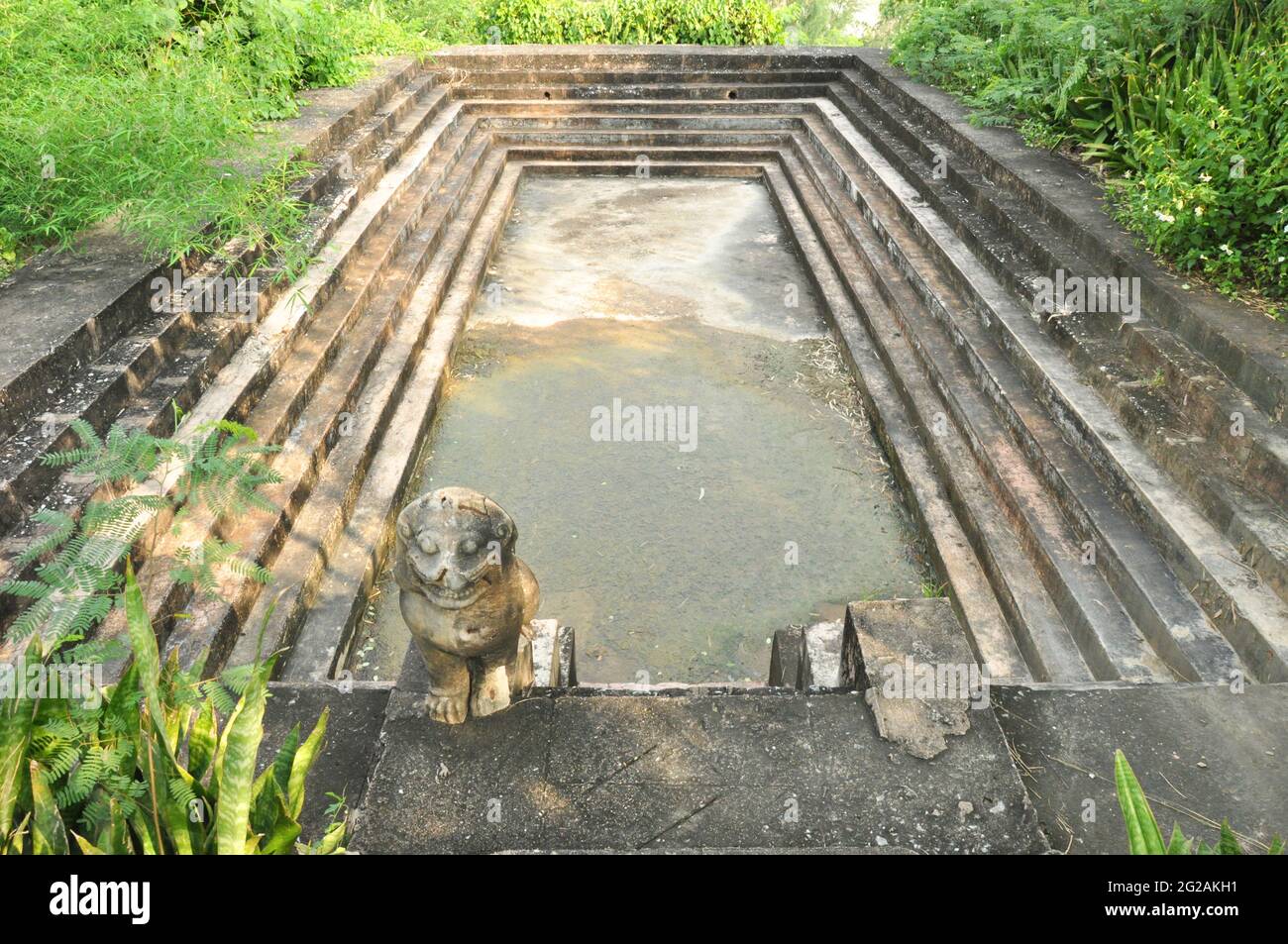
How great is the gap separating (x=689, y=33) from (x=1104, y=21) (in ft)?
22.8

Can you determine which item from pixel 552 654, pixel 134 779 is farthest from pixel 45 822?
pixel 552 654

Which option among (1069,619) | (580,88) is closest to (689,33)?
(580,88)

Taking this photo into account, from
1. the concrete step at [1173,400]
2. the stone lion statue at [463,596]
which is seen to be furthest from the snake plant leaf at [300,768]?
the concrete step at [1173,400]

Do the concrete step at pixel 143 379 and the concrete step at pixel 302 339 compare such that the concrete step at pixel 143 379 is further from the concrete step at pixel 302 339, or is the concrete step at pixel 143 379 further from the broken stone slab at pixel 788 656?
the broken stone slab at pixel 788 656

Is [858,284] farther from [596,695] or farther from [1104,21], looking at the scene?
[596,695]

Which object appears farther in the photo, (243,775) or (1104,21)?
(1104,21)

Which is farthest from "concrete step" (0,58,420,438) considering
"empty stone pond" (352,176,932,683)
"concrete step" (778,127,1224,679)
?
"concrete step" (778,127,1224,679)

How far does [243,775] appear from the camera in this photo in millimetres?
1959

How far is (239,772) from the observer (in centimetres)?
195

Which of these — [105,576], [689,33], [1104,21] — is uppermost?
[689,33]

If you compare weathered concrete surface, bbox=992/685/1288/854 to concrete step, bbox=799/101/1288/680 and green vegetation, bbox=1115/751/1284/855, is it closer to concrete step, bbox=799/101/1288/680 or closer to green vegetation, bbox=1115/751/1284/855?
concrete step, bbox=799/101/1288/680

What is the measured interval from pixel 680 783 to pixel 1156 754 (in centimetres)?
152

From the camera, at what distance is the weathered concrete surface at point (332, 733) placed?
8.84 feet

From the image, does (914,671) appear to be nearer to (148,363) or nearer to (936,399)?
(936,399)
